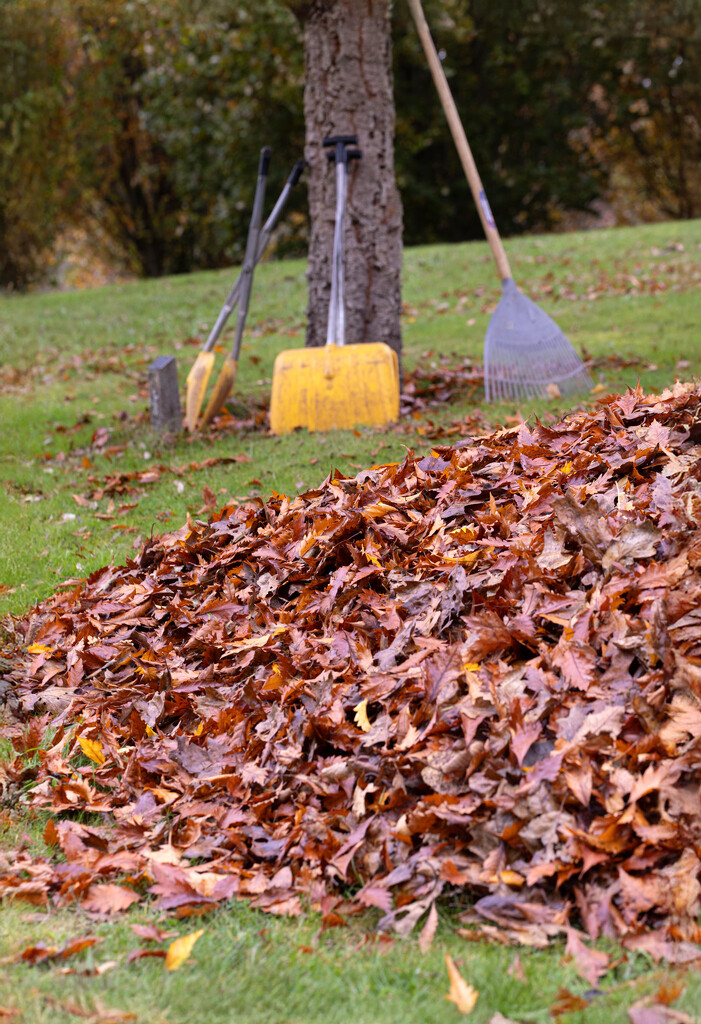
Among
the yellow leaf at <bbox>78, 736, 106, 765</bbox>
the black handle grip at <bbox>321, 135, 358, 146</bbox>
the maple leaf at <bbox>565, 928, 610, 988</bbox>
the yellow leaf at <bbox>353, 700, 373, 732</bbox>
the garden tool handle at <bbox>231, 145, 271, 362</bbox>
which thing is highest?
the black handle grip at <bbox>321, 135, 358, 146</bbox>

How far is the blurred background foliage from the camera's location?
1449 cm

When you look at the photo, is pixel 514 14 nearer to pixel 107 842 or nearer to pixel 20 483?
pixel 20 483

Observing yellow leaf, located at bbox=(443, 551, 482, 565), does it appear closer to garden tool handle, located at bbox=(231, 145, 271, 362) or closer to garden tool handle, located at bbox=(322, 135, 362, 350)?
garden tool handle, located at bbox=(322, 135, 362, 350)

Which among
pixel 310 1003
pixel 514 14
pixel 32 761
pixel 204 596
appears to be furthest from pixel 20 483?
pixel 514 14

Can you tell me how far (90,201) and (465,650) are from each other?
16.3m

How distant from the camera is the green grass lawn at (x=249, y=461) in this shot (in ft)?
6.23

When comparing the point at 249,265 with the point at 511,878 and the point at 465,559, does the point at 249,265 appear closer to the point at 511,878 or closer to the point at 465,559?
the point at 465,559

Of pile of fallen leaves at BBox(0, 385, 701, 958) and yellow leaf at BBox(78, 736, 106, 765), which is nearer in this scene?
pile of fallen leaves at BBox(0, 385, 701, 958)

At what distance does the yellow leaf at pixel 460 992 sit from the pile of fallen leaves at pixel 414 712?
6.1 inches

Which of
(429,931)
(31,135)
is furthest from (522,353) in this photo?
(31,135)

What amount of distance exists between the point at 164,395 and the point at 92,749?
3.53 metres

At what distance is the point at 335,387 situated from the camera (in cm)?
563

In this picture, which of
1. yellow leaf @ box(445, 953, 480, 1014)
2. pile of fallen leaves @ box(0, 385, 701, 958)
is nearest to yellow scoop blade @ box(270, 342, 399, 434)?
A: pile of fallen leaves @ box(0, 385, 701, 958)

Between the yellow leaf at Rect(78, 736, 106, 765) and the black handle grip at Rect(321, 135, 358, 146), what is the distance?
14.7ft
